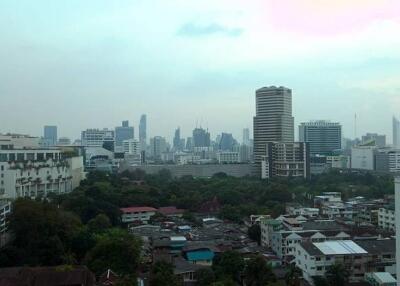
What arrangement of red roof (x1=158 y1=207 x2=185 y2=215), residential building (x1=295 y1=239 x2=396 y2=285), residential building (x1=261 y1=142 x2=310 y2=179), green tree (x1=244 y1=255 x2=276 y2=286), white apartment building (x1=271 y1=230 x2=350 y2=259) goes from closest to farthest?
green tree (x1=244 y1=255 x2=276 y2=286)
residential building (x1=295 y1=239 x2=396 y2=285)
white apartment building (x1=271 y1=230 x2=350 y2=259)
red roof (x1=158 y1=207 x2=185 y2=215)
residential building (x1=261 y1=142 x2=310 y2=179)

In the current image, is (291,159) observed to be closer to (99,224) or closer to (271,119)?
(271,119)

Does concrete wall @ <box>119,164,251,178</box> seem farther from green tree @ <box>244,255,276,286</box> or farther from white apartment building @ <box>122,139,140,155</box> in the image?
green tree @ <box>244,255,276,286</box>

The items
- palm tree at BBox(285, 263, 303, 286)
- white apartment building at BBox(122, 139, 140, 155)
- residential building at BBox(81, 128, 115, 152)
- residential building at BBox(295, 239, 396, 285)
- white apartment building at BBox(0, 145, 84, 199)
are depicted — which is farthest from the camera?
white apartment building at BBox(122, 139, 140, 155)

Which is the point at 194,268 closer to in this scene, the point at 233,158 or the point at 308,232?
the point at 308,232

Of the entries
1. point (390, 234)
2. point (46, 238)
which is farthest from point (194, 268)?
point (390, 234)

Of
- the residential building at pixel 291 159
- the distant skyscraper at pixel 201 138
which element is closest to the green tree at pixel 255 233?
the residential building at pixel 291 159

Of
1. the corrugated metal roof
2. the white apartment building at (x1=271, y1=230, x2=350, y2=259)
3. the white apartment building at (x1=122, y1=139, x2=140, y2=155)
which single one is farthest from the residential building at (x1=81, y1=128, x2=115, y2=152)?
the corrugated metal roof

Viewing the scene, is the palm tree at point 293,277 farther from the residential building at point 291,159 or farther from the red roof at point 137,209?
the residential building at point 291,159
